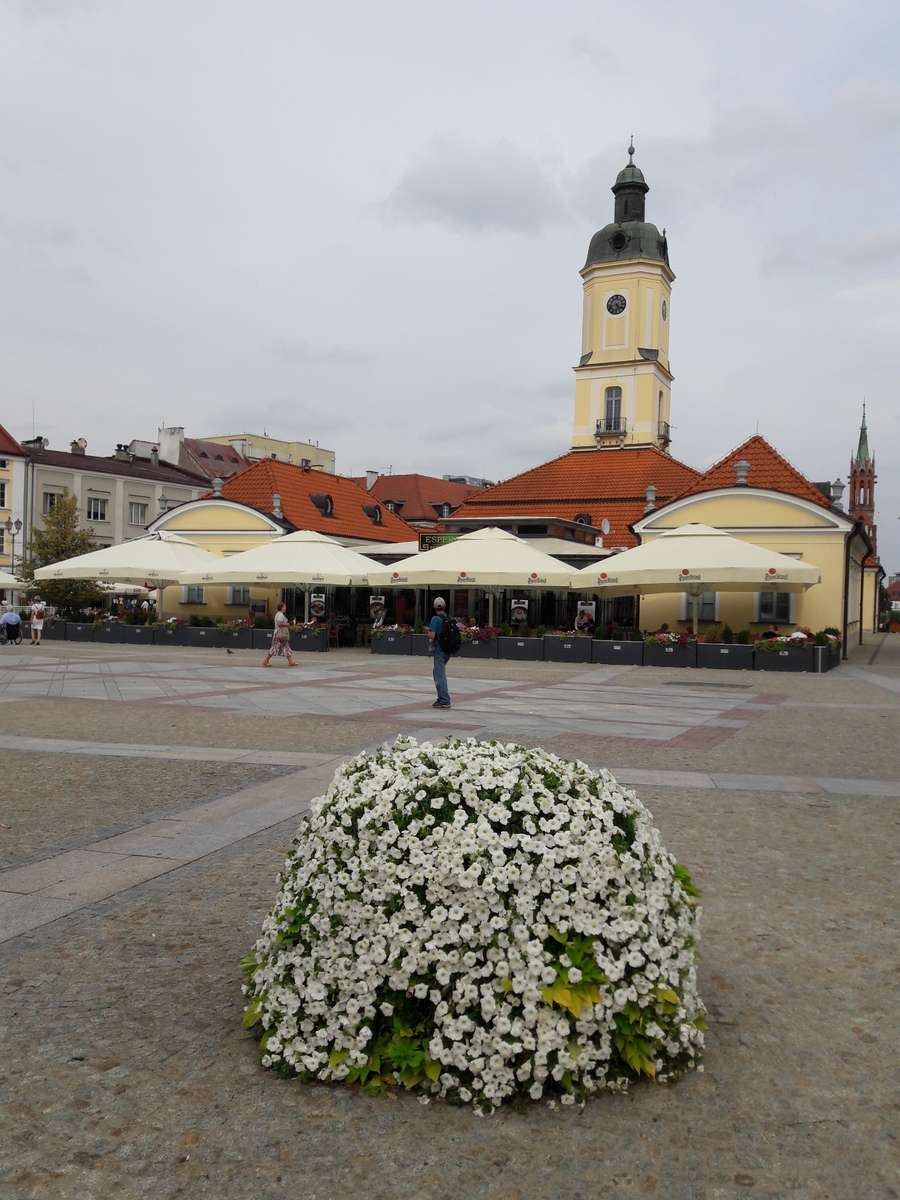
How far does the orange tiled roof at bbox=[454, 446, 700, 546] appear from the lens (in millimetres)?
43656

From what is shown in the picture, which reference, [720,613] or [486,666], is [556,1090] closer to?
[486,666]

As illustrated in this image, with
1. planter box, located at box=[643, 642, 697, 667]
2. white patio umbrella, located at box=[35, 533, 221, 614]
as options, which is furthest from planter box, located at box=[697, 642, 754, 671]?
white patio umbrella, located at box=[35, 533, 221, 614]

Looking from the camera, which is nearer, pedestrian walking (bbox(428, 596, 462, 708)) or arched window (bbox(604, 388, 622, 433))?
pedestrian walking (bbox(428, 596, 462, 708))

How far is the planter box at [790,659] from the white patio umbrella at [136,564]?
1752cm

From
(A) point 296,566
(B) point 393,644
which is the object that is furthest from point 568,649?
(A) point 296,566

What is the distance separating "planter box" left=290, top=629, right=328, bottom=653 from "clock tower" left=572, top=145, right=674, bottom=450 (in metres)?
26.2

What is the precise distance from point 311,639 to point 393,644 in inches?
112

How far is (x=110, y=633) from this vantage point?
112 ft

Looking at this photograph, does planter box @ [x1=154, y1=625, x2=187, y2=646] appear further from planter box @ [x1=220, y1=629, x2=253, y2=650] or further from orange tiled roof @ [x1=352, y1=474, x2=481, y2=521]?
orange tiled roof @ [x1=352, y1=474, x2=481, y2=521]

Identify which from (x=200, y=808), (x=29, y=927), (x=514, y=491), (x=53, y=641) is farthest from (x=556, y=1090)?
(x=514, y=491)

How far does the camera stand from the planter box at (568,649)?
28047mm

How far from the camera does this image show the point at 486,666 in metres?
25.7

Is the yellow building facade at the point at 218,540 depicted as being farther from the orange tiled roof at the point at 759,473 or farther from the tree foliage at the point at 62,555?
the orange tiled roof at the point at 759,473

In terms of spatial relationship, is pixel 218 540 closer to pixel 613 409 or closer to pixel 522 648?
pixel 522 648
